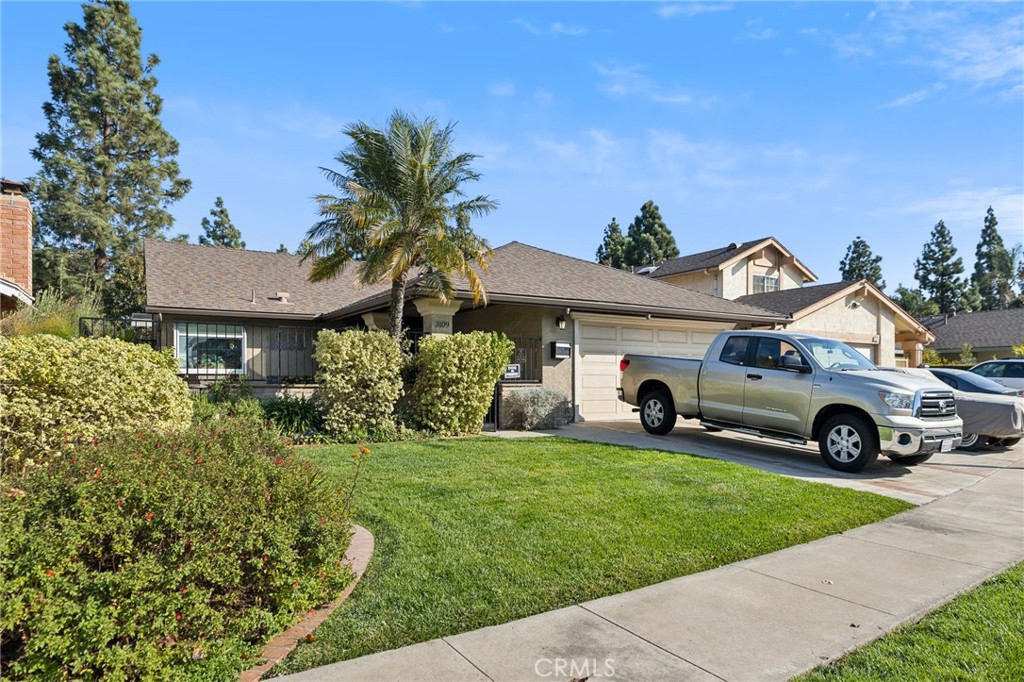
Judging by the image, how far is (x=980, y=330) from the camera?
34719 millimetres

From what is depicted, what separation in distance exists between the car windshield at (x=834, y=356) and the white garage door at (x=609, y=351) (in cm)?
525

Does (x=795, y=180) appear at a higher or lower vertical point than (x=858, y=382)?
higher

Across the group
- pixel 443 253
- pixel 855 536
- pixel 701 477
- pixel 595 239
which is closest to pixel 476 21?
pixel 443 253

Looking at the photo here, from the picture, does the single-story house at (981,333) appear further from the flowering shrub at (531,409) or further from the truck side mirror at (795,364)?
the flowering shrub at (531,409)

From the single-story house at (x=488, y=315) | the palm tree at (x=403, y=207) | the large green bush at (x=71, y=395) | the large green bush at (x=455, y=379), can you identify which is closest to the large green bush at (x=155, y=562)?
the large green bush at (x=71, y=395)

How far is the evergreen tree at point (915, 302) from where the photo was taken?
189 ft

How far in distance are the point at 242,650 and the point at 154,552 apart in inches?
28.2

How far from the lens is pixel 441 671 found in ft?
10.2

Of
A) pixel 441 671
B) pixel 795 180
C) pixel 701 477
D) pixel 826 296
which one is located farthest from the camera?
pixel 826 296

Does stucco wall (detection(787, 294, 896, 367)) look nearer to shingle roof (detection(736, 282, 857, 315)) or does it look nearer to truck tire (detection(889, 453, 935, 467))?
shingle roof (detection(736, 282, 857, 315))

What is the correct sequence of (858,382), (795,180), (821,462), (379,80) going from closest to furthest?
(858,382) → (821,462) → (379,80) → (795,180)

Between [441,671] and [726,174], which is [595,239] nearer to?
[726,174]

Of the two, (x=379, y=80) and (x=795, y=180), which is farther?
(x=795, y=180)

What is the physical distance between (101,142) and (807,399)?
37819mm
